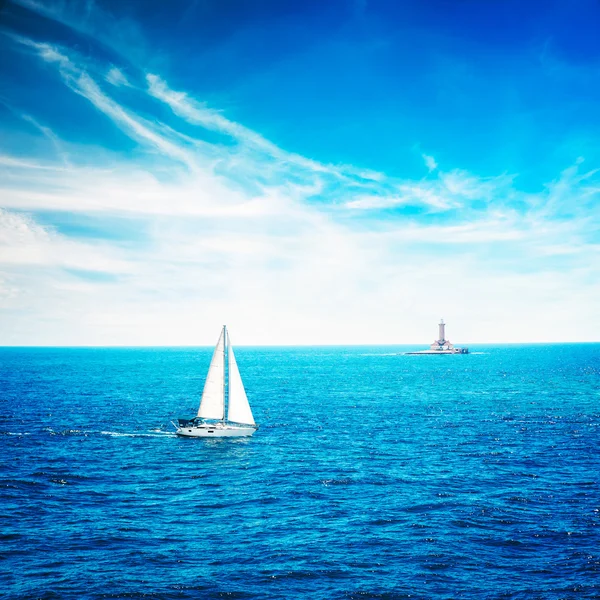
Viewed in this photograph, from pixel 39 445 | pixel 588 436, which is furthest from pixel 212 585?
pixel 588 436

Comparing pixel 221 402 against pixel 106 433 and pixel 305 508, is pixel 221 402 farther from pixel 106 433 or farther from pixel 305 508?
pixel 305 508

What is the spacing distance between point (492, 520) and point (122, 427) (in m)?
55.9

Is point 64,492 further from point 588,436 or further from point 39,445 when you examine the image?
point 588,436

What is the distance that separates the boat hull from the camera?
66875 millimetres

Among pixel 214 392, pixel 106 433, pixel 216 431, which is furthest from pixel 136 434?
pixel 214 392

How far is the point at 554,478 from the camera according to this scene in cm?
4816

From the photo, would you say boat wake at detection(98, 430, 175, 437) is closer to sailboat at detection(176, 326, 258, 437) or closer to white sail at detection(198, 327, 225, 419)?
sailboat at detection(176, 326, 258, 437)

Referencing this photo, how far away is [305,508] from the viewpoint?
135ft

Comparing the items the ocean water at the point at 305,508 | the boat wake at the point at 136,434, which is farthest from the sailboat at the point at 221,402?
the boat wake at the point at 136,434

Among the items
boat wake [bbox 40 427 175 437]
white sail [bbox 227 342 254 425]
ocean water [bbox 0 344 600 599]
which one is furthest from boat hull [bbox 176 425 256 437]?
boat wake [bbox 40 427 175 437]

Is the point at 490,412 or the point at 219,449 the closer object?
the point at 219,449

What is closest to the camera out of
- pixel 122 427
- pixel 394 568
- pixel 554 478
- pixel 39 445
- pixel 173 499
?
pixel 394 568

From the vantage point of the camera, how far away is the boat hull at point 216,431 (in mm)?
66875

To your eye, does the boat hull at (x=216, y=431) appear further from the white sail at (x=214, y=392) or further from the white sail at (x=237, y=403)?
the white sail at (x=214, y=392)
